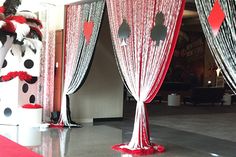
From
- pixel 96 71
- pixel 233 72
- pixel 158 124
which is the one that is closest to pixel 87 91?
pixel 96 71

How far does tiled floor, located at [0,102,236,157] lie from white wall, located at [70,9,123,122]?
1.50 feet

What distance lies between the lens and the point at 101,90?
30.9 feet

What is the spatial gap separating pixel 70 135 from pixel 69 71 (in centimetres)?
155

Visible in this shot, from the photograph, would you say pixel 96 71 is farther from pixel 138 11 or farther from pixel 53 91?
pixel 138 11

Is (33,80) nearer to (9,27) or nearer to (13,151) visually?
(13,151)

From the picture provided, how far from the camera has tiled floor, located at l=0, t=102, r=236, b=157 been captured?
582 cm

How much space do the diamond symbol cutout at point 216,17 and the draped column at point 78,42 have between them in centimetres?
313

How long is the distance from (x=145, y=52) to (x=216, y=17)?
4.80 feet

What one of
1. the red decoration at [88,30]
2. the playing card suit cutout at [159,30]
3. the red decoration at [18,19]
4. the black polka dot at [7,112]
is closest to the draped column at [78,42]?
the red decoration at [88,30]

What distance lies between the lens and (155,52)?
5.58 m

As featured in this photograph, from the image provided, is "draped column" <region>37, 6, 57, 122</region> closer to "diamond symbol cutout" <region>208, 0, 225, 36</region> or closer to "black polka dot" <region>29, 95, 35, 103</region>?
"black polka dot" <region>29, 95, 35, 103</region>

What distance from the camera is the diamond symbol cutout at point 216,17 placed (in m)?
4.46

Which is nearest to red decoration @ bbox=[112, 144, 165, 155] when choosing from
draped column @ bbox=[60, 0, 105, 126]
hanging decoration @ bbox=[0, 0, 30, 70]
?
draped column @ bbox=[60, 0, 105, 126]

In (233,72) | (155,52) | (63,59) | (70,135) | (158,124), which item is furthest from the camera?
(158,124)
